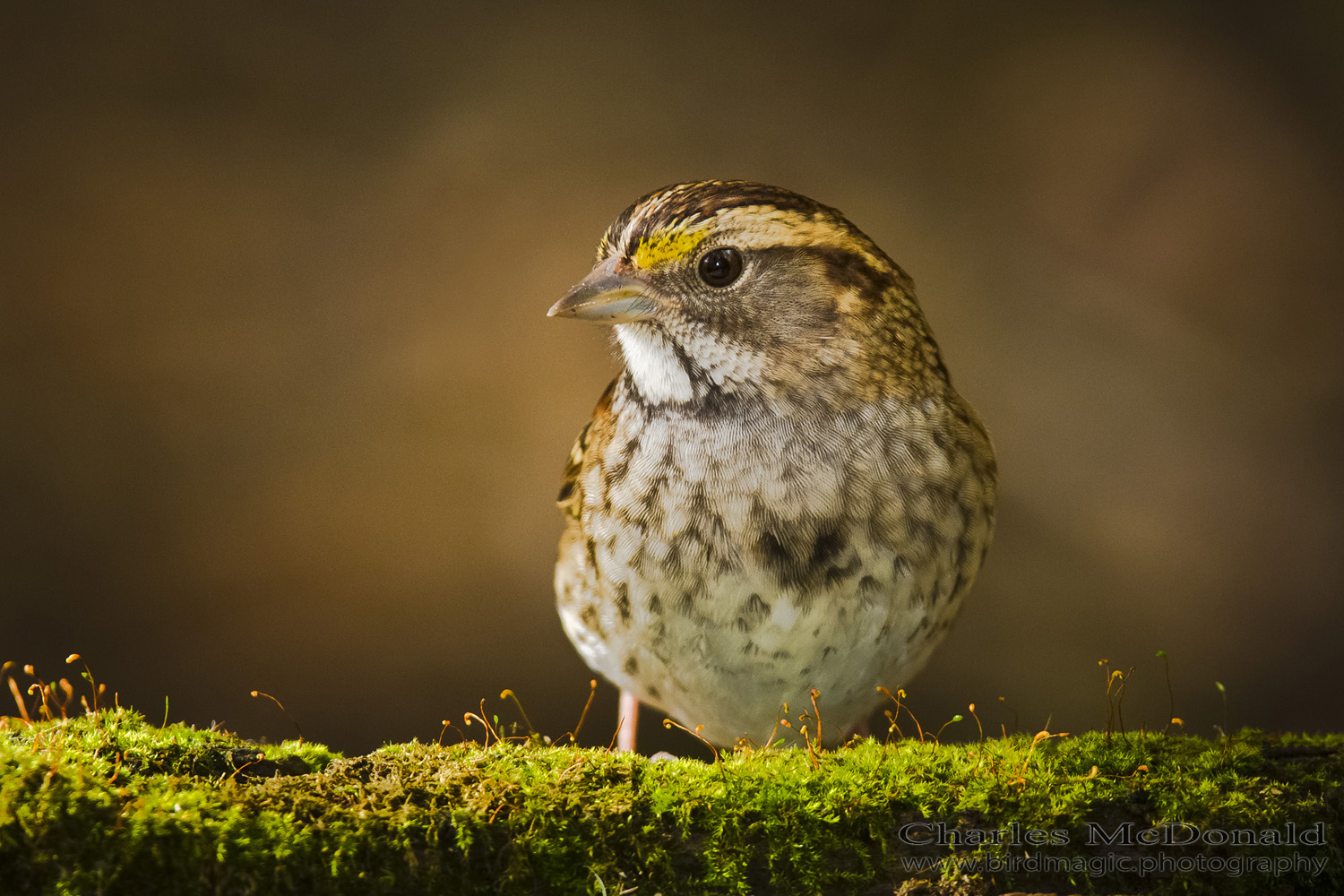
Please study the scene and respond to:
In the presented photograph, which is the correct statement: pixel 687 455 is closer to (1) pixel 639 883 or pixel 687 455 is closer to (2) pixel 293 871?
(1) pixel 639 883

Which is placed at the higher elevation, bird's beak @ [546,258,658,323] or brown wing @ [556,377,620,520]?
bird's beak @ [546,258,658,323]

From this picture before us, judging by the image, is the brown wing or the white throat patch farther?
the brown wing

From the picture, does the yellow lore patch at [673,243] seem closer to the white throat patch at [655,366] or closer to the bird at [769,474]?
the bird at [769,474]

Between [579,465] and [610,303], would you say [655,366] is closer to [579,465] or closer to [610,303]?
[610,303]

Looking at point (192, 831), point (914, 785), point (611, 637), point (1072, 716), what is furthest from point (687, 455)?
point (1072, 716)

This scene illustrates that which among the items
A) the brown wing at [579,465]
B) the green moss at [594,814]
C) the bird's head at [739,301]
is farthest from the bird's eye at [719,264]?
the green moss at [594,814]

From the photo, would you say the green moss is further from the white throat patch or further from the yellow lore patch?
the yellow lore patch

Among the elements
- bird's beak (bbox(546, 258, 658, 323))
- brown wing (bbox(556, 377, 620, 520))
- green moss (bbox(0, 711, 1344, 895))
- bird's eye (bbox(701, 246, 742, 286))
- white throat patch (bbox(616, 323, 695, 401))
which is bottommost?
green moss (bbox(0, 711, 1344, 895))

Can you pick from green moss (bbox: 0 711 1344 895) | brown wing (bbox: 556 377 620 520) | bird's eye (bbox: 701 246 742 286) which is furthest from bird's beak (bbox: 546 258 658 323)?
green moss (bbox: 0 711 1344 895)
